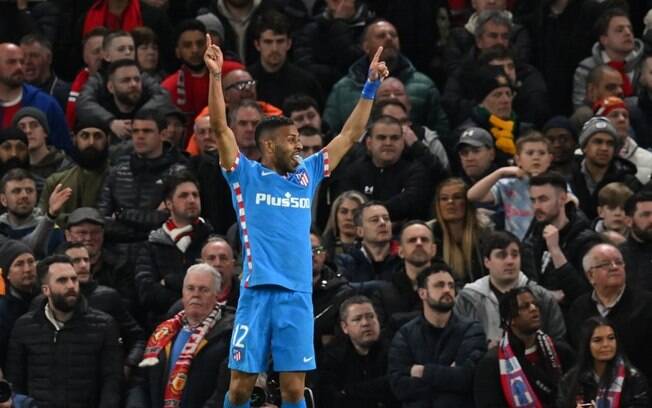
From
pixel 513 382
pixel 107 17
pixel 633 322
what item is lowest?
pixel 513 382

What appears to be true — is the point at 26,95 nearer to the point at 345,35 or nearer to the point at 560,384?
the point at 345,35

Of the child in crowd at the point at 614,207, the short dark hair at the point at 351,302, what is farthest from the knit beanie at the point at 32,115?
the child in crowd at the point at 614,207

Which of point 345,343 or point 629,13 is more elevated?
point 629,13

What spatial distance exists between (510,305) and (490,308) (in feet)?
1.66

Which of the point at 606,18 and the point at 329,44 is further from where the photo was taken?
the point at 329,44

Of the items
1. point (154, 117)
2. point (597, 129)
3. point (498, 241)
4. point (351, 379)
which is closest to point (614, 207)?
point (597, 129)

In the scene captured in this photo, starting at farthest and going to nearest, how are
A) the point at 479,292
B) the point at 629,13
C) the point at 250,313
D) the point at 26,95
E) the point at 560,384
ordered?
the point at 629,13
the point at 26,95
the point at 479,292
the point at 560,384
the point at 250,313

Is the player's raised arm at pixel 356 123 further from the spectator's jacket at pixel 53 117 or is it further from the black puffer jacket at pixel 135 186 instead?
the spectator's jacket at pixel 53 117

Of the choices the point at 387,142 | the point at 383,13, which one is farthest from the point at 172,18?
the point at 387,142

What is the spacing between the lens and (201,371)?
14992 mm

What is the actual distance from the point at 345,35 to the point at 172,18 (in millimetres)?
2446

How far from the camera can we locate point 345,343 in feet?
50.5

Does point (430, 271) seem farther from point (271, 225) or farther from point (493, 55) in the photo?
point (493, 55)

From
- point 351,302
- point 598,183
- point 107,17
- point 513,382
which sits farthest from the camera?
point 107,17
